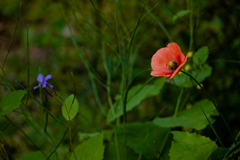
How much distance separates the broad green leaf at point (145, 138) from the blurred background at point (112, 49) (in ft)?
0.69

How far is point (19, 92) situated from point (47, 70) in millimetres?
1110

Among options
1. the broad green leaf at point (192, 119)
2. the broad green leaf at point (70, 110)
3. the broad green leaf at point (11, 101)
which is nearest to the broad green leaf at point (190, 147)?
the broad green leaf at point (192, 119)

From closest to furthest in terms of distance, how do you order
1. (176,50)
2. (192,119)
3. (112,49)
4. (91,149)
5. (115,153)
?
(176,50), (91,149), (192,119), (115,153), (112,49)

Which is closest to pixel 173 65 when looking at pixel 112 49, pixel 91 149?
pixel 91 149

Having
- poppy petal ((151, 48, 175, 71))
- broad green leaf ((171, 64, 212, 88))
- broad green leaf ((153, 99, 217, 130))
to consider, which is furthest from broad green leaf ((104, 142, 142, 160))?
poppy petal ((151, 48, 175, 71))

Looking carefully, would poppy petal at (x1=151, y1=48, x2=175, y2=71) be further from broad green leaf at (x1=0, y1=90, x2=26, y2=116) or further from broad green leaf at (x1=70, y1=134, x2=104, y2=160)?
broad green leaf at (x1=0, y1=90, x2=26, y2=116)

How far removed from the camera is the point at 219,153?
46cm

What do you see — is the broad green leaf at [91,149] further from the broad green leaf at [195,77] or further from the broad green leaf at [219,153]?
the broad green leaf at [195,77]

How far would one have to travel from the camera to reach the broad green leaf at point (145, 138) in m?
0.80

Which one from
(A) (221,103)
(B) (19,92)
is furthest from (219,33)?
(B) (19,92)

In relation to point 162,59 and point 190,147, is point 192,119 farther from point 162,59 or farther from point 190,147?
point 162,59

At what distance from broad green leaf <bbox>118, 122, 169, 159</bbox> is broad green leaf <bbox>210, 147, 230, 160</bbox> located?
13.0 inches

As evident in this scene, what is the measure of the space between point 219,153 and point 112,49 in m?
0.86

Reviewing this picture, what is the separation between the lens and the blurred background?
1.05 meters
